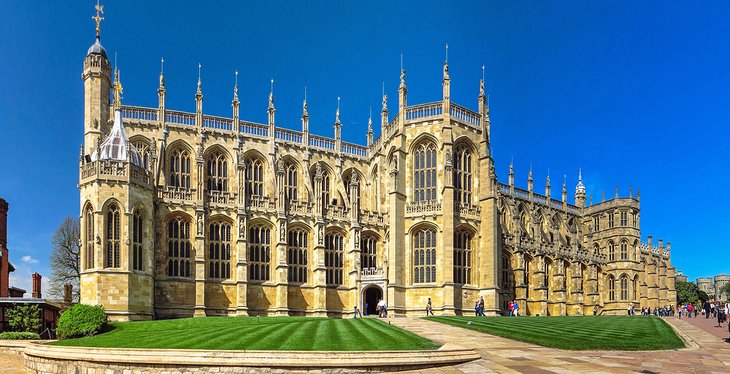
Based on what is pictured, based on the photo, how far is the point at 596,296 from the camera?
69.1 meters

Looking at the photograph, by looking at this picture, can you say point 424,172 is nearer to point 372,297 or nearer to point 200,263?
point 372,297

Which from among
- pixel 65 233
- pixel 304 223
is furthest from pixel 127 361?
pixel 65 233

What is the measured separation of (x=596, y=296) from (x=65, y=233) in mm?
55815

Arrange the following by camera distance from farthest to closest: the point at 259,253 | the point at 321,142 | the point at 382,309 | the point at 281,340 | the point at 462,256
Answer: the point at 321,142
the point at 462,256
the point at 259,253
the point at 382,309
the point at 281,340

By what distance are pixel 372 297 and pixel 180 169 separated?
19.3 m

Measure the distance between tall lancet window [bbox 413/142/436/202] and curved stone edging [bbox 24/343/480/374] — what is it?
31067 millimetres

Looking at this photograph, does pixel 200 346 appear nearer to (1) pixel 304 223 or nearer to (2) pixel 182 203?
(2) pixel 182 203

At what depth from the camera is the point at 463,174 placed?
5297 centimetres

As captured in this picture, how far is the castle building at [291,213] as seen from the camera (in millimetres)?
41750

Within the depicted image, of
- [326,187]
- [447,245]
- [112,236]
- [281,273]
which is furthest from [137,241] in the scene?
[447,245]

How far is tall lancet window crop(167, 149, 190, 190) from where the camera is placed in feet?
163

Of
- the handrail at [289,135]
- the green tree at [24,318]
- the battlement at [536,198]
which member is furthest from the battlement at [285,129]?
the green tree at [24,318]

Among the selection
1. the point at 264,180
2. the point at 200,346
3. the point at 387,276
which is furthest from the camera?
the point at 264,180

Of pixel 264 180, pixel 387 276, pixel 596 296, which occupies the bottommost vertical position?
pixel 596 296
